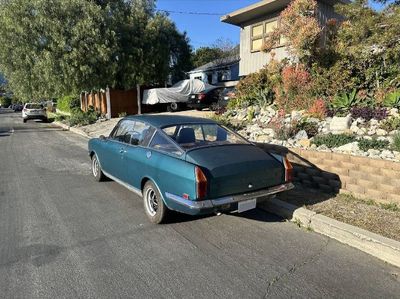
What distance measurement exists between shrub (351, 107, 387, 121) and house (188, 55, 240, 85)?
22.3 m

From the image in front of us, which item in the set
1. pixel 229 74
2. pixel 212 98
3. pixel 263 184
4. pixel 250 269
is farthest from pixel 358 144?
pixel 229 74

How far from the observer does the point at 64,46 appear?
736 inches

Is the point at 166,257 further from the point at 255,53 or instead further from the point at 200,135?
the point at 255,53

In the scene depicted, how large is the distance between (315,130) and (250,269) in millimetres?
5251

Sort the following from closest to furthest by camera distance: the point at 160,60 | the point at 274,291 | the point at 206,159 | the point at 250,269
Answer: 1. the point at 274,291
2. the point at 250,269
3. the point at 206,159
4. the point at 160,60

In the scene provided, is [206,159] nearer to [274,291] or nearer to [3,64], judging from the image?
[274,291]

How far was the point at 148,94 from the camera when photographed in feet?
75.4

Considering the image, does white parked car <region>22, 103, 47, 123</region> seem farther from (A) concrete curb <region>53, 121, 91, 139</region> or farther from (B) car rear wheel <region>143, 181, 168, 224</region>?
(B) car rear wheel <region>143, 181, 168, 224</region>

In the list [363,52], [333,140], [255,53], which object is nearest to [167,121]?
[333,140]

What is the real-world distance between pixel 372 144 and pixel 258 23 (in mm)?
11689

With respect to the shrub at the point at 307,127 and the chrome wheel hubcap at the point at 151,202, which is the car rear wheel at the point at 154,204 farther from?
the shrub at the point at 307,127

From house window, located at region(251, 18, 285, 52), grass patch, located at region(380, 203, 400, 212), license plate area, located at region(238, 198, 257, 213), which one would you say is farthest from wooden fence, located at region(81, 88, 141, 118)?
grass patch, located at region(380, 203, 400, 212)

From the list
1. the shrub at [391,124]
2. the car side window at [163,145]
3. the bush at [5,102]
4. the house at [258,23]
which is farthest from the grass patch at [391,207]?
the bush at [5,102]

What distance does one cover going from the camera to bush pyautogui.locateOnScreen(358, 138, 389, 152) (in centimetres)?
612
